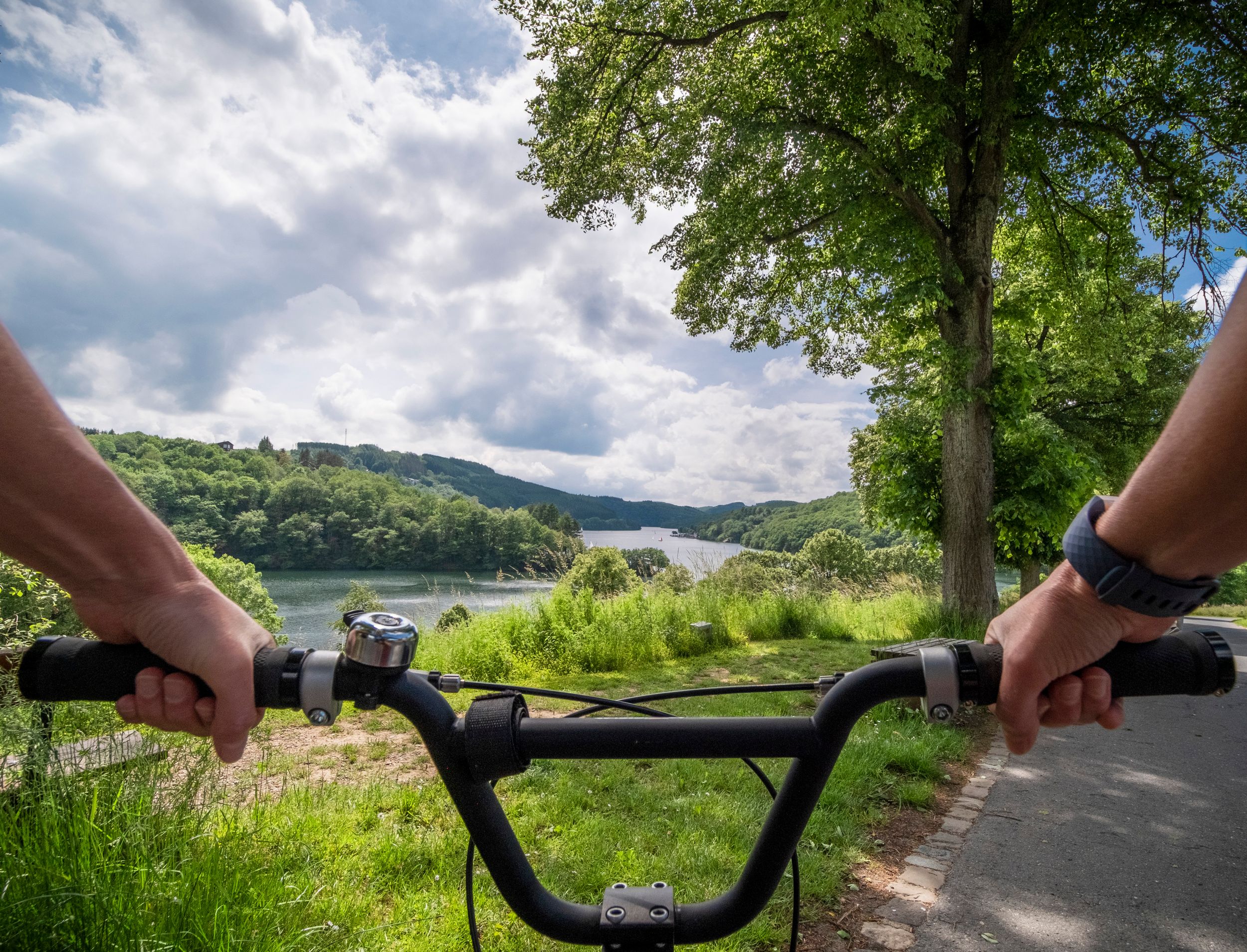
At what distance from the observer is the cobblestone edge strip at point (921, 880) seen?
3.01m

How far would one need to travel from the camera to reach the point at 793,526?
4016 centimetres

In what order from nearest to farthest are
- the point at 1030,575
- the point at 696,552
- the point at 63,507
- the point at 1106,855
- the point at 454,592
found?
the point at 63,507 < the point at 1106,855 < the point at 454,592 < the point at 696,552 < the point at 1030,575

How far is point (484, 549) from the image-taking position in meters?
28.1

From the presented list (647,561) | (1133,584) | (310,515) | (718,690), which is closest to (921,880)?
(718,690)

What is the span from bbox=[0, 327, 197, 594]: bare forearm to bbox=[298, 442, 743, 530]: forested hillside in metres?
52.0

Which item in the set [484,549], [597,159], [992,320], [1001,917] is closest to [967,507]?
[992,320]

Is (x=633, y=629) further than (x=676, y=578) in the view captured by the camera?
No

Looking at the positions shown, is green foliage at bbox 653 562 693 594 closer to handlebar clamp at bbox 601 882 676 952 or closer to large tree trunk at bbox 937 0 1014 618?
large tree trunk at bbox 937 0 1014 618

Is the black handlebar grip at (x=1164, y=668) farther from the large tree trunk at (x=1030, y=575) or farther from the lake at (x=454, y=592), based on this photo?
the large tree trunk at (x=1030, y=575)

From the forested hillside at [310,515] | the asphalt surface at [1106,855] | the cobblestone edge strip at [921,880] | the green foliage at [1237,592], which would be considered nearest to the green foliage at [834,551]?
the forested hillside at [310,515]

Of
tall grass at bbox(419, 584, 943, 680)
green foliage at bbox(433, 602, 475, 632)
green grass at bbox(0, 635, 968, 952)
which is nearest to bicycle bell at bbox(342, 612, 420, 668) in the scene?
green grass at bbox(0, 635, 968, 952)

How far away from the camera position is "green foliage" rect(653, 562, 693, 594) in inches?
471

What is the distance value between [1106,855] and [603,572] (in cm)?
1143

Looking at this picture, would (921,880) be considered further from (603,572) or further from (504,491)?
(504,491)
